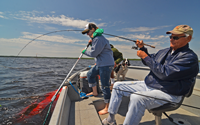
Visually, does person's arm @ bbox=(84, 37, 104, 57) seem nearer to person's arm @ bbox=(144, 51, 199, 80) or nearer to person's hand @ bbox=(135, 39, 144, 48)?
person's hand @ bbox=(135, 39, 144, 48)

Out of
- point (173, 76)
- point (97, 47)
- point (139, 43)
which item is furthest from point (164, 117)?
point (97, 47)

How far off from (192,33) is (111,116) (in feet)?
5.21

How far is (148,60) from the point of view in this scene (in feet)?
4.87

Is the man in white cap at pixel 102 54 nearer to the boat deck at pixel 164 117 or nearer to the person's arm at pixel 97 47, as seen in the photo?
the person's arm at pixel 97 47

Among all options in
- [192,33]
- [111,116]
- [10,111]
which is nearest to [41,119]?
[10,111]

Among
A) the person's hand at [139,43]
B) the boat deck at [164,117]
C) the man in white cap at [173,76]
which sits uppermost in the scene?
the person's hand at [139,43]

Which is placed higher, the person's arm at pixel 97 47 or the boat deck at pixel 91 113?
the person's arm at pixel 97 47

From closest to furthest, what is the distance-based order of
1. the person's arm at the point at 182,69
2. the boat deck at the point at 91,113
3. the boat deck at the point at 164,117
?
1. the person's arm at the point at 182,69
2. the boat deck at the point at 91,113
3. the boat deck at the point at 164,117

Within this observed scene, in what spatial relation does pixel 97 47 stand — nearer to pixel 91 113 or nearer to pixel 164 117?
pixel 91 113

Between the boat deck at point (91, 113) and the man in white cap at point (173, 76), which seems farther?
the boat deck at point (91, 113)

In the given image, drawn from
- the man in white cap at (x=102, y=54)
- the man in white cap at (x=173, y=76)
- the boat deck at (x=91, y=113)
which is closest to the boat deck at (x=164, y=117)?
the boat deck at (x=91, y=113)

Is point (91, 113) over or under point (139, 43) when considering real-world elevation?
under

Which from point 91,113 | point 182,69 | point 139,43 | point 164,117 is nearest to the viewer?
point 182,69

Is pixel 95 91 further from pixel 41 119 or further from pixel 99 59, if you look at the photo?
pixel 41 119
